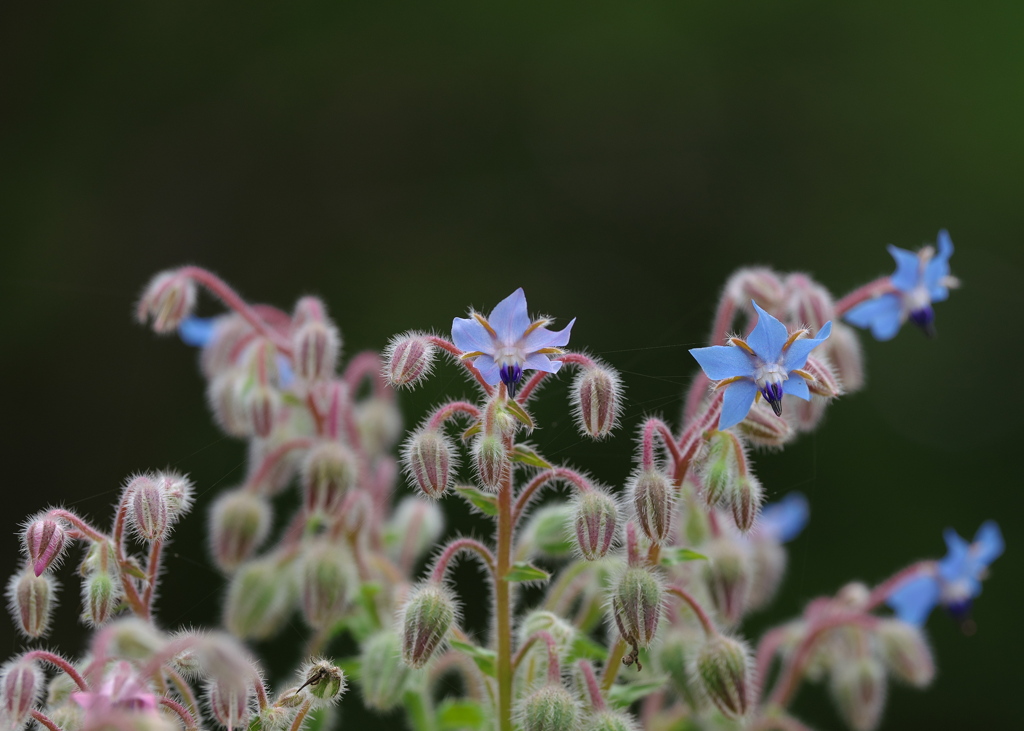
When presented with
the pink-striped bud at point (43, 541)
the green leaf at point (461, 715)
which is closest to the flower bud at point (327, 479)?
the green leaf at point (461, 715)

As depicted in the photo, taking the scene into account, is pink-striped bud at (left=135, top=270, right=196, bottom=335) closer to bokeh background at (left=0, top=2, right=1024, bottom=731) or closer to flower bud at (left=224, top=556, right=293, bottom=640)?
flower bud at (left=224, top=556, right=293, bottom=640)

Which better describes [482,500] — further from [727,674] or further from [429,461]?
[727,674]

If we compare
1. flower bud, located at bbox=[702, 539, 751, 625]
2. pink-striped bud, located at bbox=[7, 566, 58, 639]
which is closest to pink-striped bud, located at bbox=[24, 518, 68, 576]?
pink-striped bud, located at bbox=[7, 566, 58, 639]

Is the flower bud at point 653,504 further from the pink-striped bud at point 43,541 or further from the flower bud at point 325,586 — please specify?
the pink-striped bud at point 43,541

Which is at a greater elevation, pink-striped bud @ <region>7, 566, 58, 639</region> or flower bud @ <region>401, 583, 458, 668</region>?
flower bud @ <region>401, 583, 458, 668</region>

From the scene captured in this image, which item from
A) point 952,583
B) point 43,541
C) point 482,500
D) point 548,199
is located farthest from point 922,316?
point 548,199
